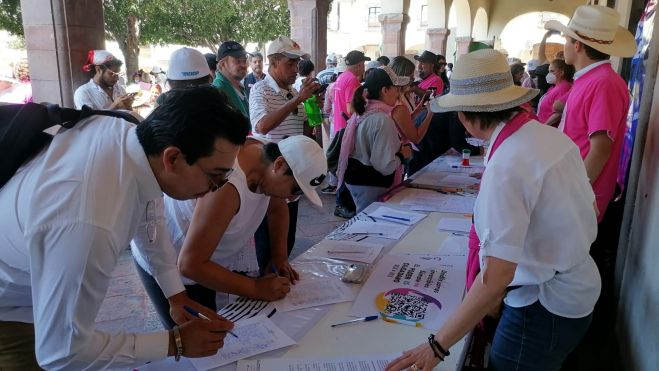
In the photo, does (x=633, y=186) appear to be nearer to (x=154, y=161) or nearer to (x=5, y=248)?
(x=154, y=161)

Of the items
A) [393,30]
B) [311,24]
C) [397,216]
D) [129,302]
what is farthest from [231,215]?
[393,30]

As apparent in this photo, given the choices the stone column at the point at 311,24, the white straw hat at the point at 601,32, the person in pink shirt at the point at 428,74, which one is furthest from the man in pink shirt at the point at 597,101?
the stone column at the point at 311,24

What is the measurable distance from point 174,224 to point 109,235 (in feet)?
2.72

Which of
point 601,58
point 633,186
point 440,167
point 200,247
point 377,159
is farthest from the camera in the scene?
point 440,167

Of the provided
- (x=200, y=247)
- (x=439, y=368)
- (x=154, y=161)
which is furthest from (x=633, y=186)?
(x=154, y=161)

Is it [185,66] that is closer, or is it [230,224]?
[230,224]

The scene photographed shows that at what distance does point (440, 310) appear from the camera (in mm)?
1425

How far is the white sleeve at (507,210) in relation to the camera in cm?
103

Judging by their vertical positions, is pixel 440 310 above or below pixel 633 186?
below

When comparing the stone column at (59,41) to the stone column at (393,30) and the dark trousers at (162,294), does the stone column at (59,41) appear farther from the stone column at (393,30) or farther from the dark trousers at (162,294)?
the stone column at (393,30)

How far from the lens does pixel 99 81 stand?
11.3ft

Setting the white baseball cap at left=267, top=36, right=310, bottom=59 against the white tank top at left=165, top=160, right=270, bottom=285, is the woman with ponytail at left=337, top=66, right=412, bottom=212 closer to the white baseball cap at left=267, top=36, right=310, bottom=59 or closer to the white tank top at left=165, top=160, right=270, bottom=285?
the white baseball cap at left=267, top=36, right=310, bottom=59

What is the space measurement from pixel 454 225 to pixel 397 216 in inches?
10.7

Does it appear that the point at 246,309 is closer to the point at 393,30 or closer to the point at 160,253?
the point at 160,253
